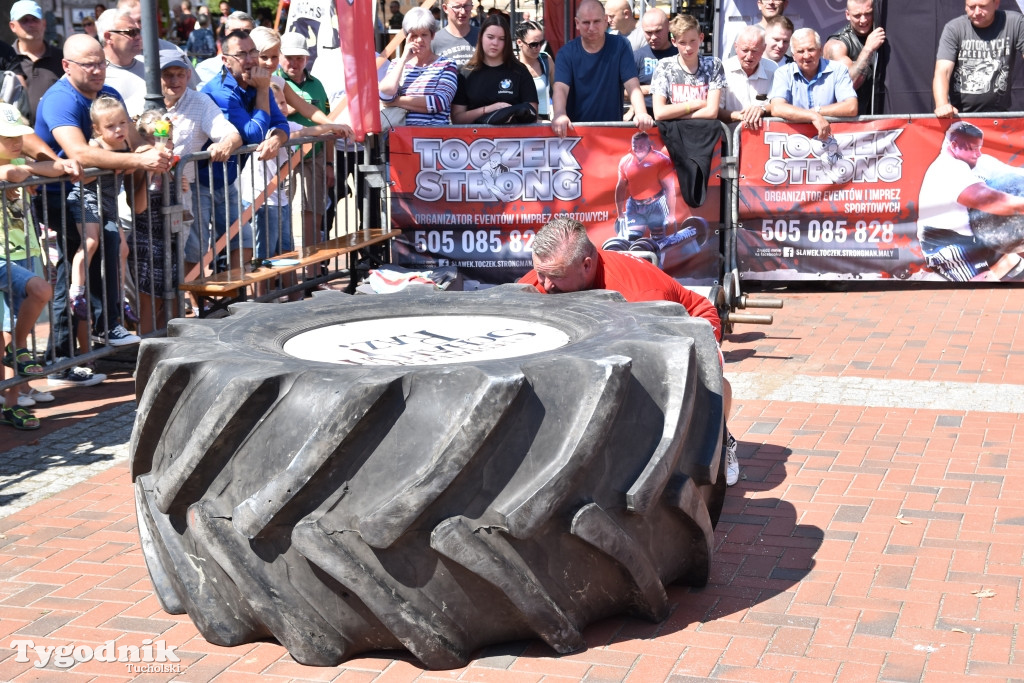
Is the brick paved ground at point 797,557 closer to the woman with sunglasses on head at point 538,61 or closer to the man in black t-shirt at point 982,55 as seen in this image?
the man in black t-shirt at point 982,55

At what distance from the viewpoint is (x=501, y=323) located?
4.91 metres

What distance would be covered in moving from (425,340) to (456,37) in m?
6.97

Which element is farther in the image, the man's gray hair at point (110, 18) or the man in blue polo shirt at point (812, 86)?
the man in blue polo shirt at point (812, 86)

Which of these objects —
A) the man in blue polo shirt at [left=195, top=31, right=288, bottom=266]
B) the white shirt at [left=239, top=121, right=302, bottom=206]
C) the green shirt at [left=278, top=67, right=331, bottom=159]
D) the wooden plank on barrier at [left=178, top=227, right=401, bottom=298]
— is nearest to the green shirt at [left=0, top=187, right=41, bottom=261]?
the wooden plank on barrier at [left=178, top=227, right=401, bottom=298]

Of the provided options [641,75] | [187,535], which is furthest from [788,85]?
[187,535]

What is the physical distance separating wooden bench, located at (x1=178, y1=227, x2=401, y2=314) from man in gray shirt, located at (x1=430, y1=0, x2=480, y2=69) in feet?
5.71

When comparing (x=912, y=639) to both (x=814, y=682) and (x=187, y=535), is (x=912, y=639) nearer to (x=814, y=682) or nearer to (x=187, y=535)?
(x=814, y=682)

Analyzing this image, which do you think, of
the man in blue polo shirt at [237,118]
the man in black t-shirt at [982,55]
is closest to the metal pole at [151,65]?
the man in blue polo shirt at [237,118]

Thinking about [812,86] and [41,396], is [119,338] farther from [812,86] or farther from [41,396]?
[812,86]

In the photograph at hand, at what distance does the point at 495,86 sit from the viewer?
10227 millimetres

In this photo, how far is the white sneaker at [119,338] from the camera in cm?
791

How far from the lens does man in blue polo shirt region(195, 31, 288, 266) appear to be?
8.80 m

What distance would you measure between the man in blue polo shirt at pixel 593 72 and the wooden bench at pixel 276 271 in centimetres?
182

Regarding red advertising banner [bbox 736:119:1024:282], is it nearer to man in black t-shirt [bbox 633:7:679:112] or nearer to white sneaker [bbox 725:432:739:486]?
man in black t-shirt [bbox 633:7:679:112]
